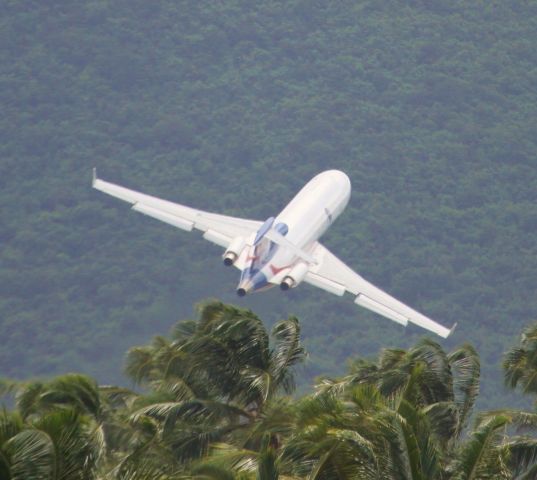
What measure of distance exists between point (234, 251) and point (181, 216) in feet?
36.7

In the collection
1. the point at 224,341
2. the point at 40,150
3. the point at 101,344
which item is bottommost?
the point at 224,341

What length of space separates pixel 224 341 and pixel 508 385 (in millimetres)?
8396

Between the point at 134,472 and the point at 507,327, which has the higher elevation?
the point at 507,327

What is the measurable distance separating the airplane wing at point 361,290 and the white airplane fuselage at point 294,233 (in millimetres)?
1534

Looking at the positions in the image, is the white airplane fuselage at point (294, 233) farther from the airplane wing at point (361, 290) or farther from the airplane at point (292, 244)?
the airplane wing at point (361, 290)

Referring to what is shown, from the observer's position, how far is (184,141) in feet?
636

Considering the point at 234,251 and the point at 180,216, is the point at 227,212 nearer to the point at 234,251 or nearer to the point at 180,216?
the point at 180,216

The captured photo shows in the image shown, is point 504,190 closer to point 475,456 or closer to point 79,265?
point 79,265

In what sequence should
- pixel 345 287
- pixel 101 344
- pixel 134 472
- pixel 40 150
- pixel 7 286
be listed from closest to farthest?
pixel 134 472
pixel 345 287
pixel 101 344
pixel 7 286
pixel 40 150

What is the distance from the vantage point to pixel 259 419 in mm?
47156

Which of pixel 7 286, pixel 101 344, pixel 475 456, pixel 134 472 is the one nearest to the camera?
pixel 134 472

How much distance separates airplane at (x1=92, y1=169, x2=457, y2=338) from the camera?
94.6 meters

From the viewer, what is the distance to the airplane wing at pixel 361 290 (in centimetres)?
9475

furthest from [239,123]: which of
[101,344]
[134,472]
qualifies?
[134,472]
